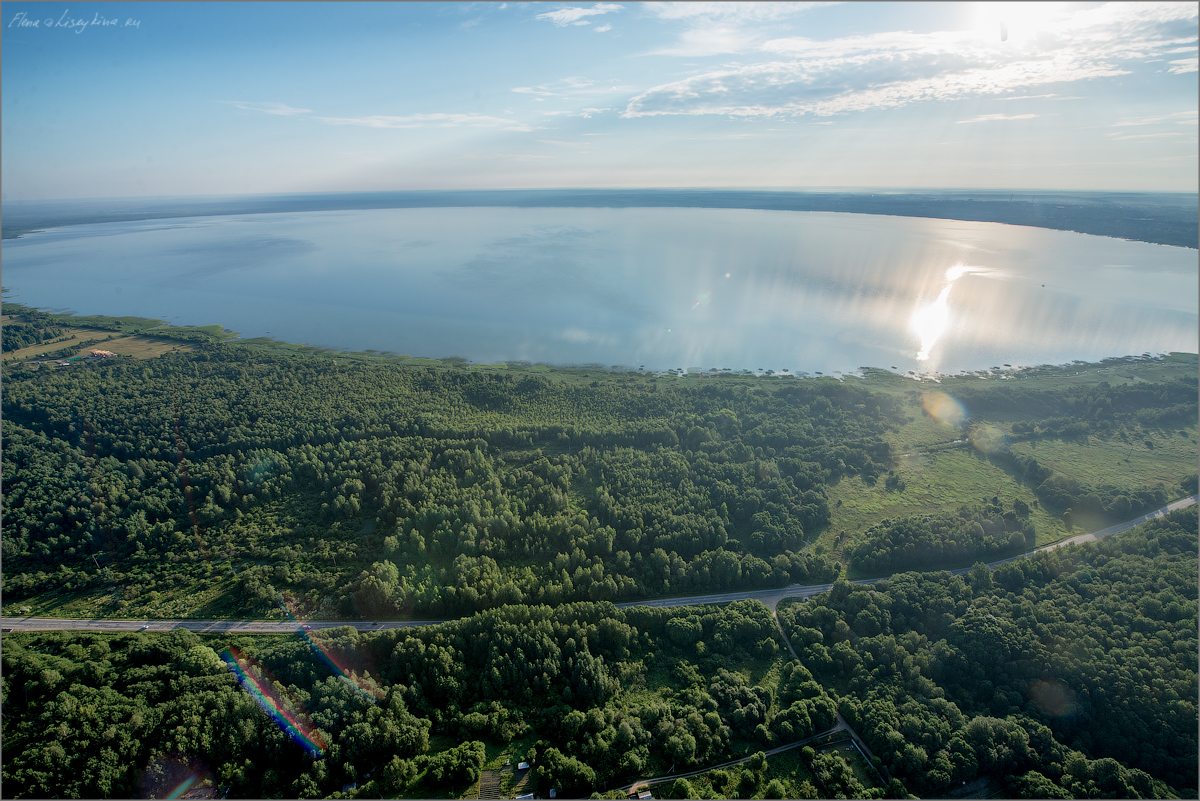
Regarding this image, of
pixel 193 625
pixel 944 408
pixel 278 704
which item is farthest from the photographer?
pixel 944 408

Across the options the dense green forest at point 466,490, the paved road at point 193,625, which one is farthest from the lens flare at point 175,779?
the dense green forest at point 466,490

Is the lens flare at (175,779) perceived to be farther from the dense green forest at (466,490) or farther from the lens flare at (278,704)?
the dense green forest at (466,490)

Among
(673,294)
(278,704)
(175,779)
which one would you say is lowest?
(175,779)

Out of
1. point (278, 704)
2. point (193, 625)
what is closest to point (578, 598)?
point (278, 704)

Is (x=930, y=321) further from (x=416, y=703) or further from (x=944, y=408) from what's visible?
(x=416, y=703)

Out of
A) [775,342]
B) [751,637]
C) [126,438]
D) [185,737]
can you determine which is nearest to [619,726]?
[751,637]

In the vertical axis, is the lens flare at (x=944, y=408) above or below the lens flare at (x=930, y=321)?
below

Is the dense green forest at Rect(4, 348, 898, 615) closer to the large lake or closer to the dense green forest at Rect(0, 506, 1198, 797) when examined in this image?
the dense green forest at Rect(0, 506, 1198, 797)

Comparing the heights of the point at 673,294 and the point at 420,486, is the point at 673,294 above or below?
above
